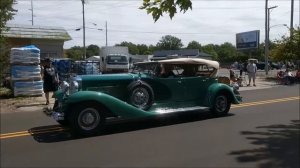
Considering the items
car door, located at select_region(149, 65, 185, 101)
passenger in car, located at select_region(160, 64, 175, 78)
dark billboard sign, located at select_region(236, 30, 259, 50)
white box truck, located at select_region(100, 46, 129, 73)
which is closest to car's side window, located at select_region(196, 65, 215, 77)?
car door, located at select_region(149, 65, 185, 101)

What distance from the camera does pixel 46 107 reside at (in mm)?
14445

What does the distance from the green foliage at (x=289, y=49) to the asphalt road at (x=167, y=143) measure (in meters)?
21.8

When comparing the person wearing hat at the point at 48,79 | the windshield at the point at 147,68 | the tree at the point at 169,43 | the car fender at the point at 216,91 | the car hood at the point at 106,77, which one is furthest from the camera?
the tree at the point at 169,43

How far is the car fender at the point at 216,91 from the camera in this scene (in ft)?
36.8

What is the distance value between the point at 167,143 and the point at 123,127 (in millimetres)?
2087

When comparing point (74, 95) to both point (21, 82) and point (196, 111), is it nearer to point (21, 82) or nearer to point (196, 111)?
point (196, 111)

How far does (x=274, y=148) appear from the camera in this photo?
774 cm

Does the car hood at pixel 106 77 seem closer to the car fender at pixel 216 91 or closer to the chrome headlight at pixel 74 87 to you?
the chrome headlight at pixel 74 87

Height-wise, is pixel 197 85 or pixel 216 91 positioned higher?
pixel 197 85

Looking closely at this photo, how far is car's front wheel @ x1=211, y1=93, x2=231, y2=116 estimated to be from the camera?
1149 cm

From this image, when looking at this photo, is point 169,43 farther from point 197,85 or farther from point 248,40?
point 197,85

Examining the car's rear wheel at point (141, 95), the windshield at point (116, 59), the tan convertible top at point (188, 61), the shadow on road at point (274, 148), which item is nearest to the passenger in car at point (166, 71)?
the tan convertible top at point (188, 61)

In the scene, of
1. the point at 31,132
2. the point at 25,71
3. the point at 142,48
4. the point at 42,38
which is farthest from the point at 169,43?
the point at 31,132

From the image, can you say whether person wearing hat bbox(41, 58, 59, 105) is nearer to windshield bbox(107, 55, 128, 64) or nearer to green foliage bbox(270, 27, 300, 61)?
green foliage bbox(270, 27, 300, 61)
